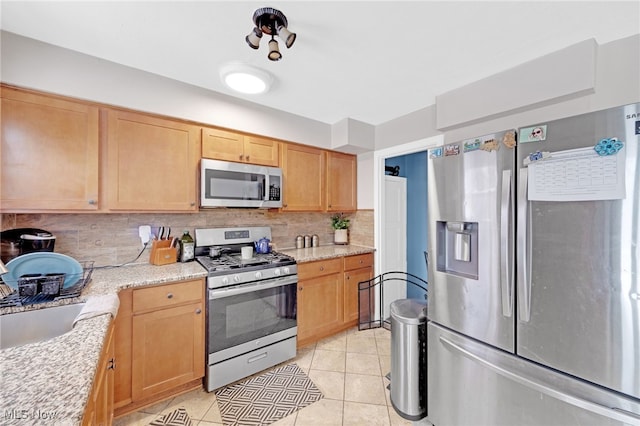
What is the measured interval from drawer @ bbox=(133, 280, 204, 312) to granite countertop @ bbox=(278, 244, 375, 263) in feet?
2.92

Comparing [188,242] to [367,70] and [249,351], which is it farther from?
[367,70]

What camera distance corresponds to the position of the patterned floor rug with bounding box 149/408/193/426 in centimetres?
166

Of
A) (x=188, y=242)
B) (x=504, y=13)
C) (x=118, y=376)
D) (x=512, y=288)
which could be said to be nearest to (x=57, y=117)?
(x=188, y=242)

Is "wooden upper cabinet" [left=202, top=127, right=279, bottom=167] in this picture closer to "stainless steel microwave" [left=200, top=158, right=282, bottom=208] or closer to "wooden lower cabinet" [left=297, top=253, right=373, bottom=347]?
"stainless steel microwave" [left=200, top=158, right=282, bottom=208]

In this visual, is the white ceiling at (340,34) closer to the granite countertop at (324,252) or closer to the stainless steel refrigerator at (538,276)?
the stainless steel refrigerator at (538,276)

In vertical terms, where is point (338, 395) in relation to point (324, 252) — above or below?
below

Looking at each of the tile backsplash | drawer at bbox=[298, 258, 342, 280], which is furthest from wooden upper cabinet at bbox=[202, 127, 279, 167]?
drawer at bbox=[298, 258, 342, 280]

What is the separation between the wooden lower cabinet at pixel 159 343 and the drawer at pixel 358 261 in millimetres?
1506

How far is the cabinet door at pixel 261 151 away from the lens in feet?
8.06

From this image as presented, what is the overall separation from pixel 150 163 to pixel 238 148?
717mm

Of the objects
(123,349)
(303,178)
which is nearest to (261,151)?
(303,178)

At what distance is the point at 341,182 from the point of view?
3.22m

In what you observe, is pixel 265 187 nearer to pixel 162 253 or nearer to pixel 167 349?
pixel 162 253

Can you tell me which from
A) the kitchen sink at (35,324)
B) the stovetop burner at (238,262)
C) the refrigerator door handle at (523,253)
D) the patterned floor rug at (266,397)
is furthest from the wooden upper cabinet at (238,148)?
the refrigerator door handle at (523,253)
